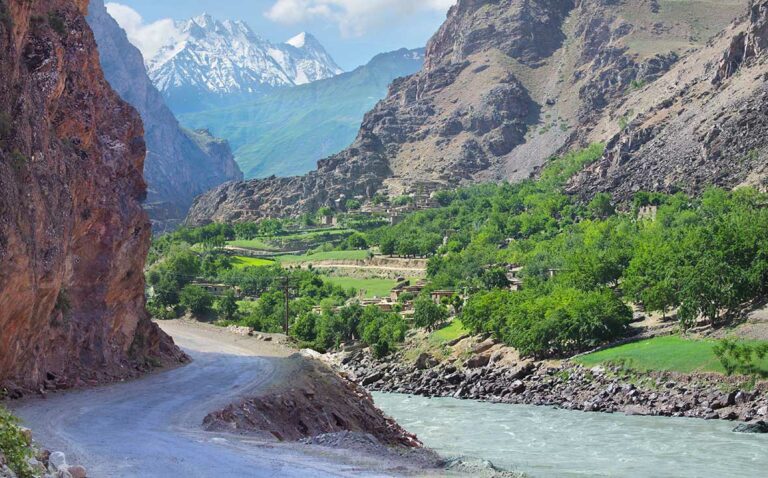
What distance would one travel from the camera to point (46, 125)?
3184 cm

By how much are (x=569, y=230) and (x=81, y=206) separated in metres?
114

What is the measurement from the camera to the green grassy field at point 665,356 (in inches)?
2506

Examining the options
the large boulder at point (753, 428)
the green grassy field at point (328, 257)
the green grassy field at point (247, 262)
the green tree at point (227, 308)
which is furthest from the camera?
the green grassy field at point (328, 257)

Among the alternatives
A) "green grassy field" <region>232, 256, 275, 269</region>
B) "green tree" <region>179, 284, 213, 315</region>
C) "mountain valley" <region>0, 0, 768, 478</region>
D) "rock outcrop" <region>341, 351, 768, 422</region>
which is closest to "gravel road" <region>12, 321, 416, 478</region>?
"mountain valley" <region>0, 0, 768, 478</region>

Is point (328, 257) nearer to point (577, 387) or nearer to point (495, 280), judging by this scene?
point (495, 280)

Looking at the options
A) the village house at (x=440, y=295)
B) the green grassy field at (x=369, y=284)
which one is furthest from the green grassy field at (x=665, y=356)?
the green grassy field at (x=369, y=284)

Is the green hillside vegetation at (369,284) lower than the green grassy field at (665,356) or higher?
higher

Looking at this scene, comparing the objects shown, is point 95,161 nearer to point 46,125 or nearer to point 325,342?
point 46,125

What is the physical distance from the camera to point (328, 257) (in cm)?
15775

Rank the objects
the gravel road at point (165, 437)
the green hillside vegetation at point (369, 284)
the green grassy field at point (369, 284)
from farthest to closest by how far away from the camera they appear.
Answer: the green hillside vegetation at point (369, 284) → the green grassy field at point (369, 284) → the gravel road at point (165, 437)

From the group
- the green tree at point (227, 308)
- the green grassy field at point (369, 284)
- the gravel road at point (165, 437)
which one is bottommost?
the gravel road at point (165, 437)

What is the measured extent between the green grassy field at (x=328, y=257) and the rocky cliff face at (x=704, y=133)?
43.0 meters

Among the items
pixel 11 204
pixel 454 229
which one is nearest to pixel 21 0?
pixel 11 204

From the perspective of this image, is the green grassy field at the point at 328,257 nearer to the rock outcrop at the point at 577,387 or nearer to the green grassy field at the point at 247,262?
the green grassy field at the point at 247,262
